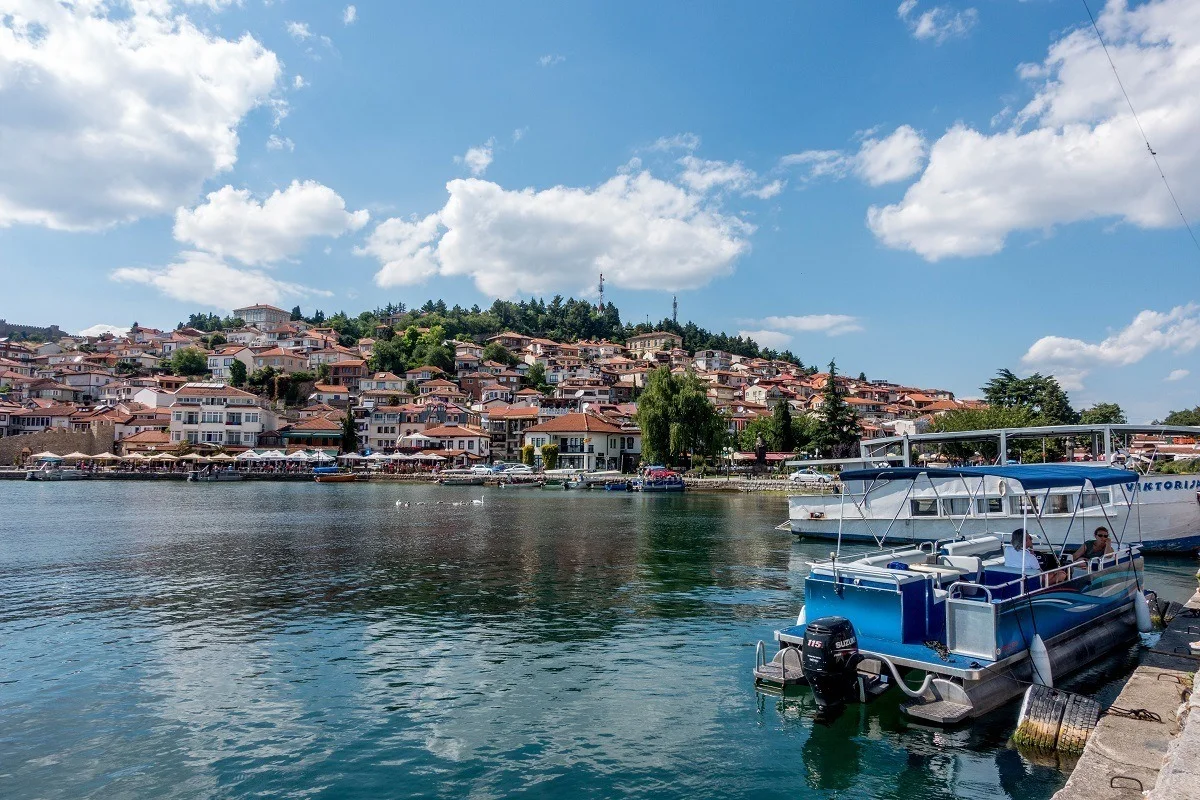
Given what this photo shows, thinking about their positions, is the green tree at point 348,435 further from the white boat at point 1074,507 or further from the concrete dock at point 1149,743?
the concrete dock at point 1149,743

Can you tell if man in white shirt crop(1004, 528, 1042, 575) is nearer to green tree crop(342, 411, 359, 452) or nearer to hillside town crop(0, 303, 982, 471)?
hillside town crop(0, 303, 982, 471)

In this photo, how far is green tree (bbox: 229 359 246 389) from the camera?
12250 cm

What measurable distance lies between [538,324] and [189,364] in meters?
83.7

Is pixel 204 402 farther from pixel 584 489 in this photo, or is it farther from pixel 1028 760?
pixel 1028 760

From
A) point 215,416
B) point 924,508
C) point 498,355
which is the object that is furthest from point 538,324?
point 924,508

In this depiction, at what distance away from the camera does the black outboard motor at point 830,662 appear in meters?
10.6

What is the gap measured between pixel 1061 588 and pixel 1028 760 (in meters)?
5.00

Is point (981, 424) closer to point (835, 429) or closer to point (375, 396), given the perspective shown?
point (835, 429)

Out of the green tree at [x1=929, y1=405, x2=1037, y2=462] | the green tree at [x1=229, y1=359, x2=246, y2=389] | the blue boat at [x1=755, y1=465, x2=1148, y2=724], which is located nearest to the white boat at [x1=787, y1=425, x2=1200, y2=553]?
the blue boat at [x1=755, y1=465, x2=1148, y2=724]

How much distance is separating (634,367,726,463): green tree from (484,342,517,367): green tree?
71931mm

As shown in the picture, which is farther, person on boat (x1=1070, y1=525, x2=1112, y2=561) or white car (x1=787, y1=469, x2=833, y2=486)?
white car (x1=787, y1=469, x2=833, y2=486)

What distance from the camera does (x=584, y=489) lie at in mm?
73500

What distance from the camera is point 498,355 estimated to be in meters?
144

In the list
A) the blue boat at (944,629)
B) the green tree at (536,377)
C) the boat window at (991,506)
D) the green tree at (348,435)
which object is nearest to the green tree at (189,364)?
the green tree at (348,435)
